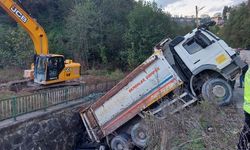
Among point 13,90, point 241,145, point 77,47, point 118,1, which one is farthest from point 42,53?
point 118,1

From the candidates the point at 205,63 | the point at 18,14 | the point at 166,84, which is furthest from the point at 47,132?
the point at 18,14

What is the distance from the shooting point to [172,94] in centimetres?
1011

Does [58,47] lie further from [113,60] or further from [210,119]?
[210,119]

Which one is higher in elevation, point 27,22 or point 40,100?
point 27,22

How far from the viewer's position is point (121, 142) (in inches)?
414

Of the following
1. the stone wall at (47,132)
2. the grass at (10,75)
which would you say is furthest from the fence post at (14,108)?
the grass at (10,75)

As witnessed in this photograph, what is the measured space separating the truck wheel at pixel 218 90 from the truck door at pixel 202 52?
0.50m

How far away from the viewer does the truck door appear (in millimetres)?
10344

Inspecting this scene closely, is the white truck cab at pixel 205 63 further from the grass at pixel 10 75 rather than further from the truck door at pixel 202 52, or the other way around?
the grass at pixel 10 75

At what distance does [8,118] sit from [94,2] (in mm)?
19660

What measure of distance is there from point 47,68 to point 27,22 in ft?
7.66

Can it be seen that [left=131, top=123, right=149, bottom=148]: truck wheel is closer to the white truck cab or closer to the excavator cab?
the white truck cab

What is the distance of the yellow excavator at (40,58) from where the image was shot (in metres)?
14.7

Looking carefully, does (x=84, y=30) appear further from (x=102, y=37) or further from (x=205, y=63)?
(x=205, y=63)
